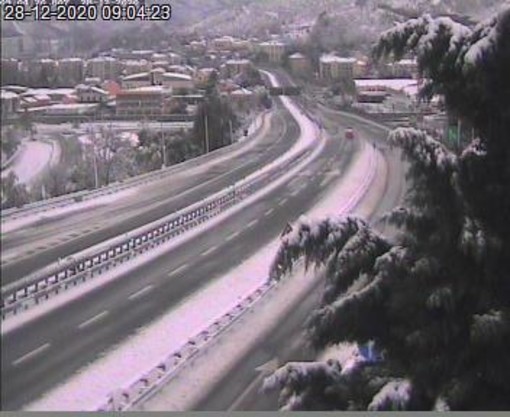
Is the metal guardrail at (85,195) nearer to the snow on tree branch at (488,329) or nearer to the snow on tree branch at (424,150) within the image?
the snow on tree branch at (424,150)

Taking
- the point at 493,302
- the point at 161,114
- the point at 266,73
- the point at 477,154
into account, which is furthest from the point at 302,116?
the point at 493,302

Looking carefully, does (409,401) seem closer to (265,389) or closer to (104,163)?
(265,389)

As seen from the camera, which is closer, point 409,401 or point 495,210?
point 409,401

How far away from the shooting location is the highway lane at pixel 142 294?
89.7 inches

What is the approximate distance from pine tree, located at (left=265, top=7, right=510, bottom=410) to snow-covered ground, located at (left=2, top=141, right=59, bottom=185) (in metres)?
0.81

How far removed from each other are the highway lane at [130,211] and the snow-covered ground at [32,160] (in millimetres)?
154

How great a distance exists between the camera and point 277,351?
103 inches

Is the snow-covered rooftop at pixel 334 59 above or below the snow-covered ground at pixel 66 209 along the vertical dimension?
above

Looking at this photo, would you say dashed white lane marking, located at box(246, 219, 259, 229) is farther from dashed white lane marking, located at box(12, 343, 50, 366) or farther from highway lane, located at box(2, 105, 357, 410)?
dashed white lane marking, located at box(12, 343, 50, 366)

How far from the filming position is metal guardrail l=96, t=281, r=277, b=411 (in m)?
2.38

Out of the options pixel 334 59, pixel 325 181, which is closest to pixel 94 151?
pixel 325 181

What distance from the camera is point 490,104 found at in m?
2.32

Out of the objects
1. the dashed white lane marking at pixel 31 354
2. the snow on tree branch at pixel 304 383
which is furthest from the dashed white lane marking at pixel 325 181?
the dashed white lane marking at pixel 31 354

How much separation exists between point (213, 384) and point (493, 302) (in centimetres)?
95
